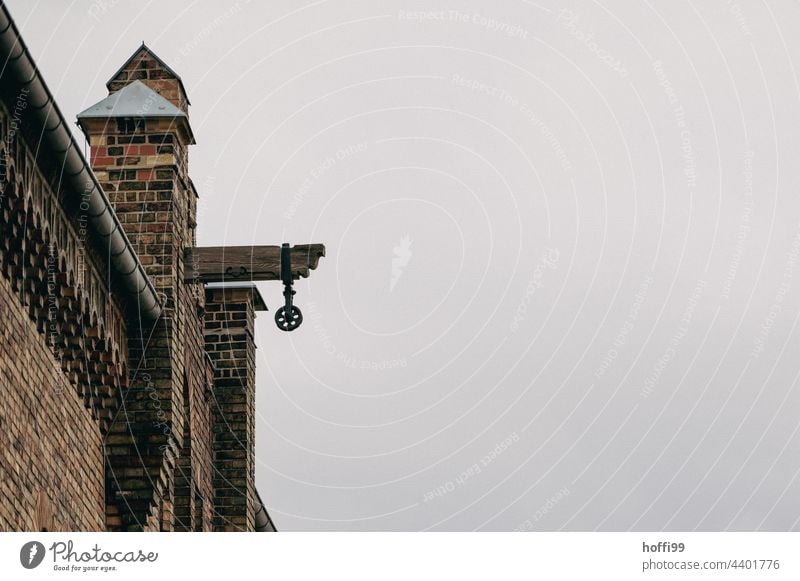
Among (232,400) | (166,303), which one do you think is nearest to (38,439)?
(166,303)

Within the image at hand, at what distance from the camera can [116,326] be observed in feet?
48.0

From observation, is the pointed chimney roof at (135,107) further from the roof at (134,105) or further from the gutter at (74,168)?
the gutter at (74,168)

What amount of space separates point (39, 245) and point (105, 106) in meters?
3.80

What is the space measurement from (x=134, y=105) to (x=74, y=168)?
138 inches

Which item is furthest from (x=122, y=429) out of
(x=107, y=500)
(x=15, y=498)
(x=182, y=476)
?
(x=15, y=498)

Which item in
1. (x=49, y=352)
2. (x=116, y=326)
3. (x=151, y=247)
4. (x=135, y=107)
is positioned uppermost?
(x=135, y=107)

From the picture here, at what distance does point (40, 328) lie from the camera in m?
12.8

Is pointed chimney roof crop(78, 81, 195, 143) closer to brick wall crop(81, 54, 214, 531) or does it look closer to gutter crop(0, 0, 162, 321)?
brick wall crop(81, 54, 214, 531)

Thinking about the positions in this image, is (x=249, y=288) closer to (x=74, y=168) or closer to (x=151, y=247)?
(x=151, y=247)

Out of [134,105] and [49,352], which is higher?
[134,105]
